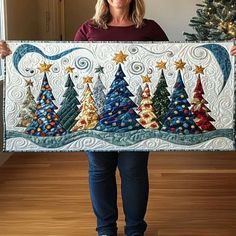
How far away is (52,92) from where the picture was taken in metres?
2.05

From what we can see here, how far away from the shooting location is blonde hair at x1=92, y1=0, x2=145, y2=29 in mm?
2012

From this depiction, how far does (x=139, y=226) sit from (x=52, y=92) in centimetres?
73

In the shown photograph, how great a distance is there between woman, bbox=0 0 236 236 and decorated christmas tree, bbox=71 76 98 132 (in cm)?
13

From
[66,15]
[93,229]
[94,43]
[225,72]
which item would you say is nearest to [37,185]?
[93,229]

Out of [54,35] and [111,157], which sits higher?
[54,35]

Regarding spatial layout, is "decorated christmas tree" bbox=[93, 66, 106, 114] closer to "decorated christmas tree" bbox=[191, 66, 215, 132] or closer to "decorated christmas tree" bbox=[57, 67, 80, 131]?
"decorated christmas tree" bbox=[57, 67, 80, 131]

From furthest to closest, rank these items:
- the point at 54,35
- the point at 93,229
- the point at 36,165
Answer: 1. the point at 54,35
2. the point at 36,165
3. the point at 93,229

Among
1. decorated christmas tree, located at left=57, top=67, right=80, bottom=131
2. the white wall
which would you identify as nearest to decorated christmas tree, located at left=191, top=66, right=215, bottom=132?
decorated christmas tree, located at left=57, top=67, right=80, bottom=131

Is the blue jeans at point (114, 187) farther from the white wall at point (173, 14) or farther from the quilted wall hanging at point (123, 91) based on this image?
the white wall at point (173, 14)

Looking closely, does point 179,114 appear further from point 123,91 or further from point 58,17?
point 58,17

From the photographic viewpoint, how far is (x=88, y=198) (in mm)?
2807

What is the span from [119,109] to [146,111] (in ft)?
0.38

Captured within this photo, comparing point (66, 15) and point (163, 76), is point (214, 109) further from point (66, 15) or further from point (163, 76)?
point (66, 15)

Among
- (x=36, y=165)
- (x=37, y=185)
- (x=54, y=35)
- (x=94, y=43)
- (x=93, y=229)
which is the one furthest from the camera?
(x=54, y=35)
